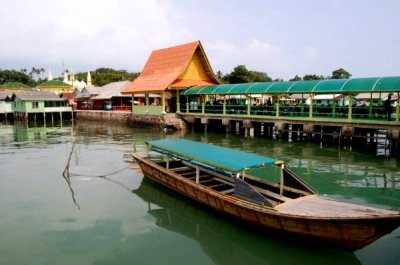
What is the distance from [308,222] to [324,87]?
14273mm

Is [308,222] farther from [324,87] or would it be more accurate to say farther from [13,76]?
[13,76]

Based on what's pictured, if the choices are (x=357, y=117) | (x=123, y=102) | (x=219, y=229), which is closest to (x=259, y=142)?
(x=357, y=117)

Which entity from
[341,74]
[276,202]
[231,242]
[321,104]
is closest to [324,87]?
[321,104]

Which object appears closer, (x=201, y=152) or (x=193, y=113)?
(x=201, y=152)

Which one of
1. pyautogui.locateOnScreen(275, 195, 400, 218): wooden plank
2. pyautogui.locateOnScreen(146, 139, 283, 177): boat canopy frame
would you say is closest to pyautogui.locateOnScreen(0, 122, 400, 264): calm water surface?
pyautogui.locateOnScreen(275, 195, 400, 218): wooden plank

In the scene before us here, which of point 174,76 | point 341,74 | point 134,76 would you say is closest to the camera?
point 174,76

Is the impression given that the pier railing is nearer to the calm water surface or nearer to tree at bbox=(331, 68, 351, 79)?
the calm water surface

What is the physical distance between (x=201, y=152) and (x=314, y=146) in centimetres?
1200

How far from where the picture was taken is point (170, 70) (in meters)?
31.8

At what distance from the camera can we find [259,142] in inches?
848

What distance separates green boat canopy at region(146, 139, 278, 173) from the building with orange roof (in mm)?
17955

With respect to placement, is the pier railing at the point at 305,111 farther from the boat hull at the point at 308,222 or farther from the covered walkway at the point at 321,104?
the boat hull at the point at 308,222

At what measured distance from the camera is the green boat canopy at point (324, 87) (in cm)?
1659

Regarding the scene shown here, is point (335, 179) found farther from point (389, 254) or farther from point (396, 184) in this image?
point (389, 254)
